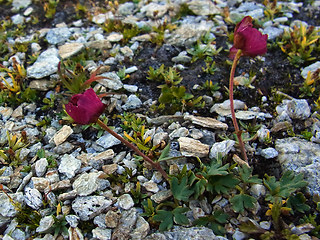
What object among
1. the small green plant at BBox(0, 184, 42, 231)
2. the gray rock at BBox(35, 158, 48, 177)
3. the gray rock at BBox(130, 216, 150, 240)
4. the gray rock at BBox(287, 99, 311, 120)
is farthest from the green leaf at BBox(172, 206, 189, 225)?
the gray rock at BBox(287, 99, 311, 120)

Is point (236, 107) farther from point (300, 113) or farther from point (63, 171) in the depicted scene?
point (63, 171)

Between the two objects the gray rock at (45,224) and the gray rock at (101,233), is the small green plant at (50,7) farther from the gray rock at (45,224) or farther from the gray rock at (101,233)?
the gray rock at (101,233)

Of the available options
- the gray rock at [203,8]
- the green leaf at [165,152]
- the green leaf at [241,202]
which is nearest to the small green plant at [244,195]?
the green leaf at [241,202]

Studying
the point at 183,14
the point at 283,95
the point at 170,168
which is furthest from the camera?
the point at 183,14

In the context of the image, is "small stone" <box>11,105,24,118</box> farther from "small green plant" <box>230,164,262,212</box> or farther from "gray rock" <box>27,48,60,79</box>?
"small green plant" <box>230,164,262,212</box>

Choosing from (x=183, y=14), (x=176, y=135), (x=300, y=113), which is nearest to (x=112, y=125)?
(x=176, y=135)
